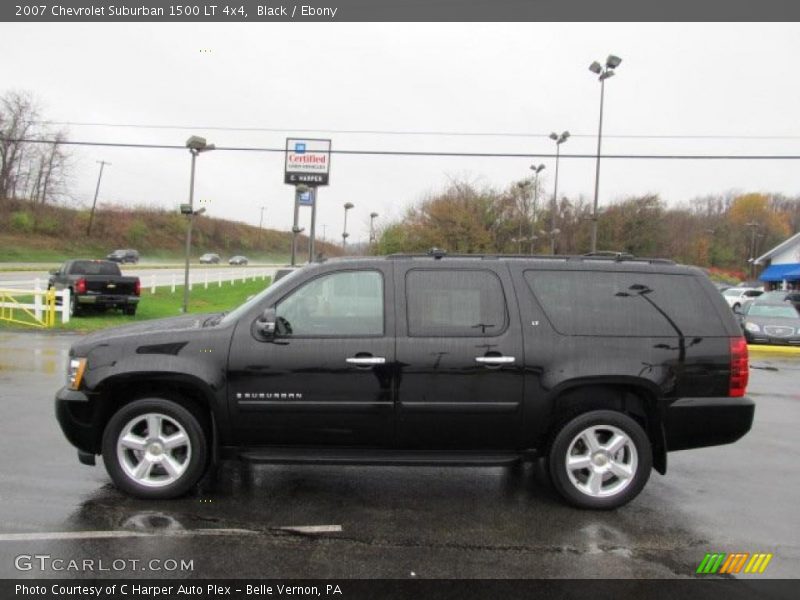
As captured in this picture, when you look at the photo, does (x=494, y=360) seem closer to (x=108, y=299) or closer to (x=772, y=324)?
(x=108, y=299)

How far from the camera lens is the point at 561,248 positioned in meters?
54.7

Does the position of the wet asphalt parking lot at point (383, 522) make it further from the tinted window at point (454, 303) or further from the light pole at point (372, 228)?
the light pole at point (372, 228)

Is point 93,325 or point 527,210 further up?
point 527,210

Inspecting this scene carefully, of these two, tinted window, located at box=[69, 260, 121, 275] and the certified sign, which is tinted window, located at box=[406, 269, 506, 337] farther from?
the certified sign

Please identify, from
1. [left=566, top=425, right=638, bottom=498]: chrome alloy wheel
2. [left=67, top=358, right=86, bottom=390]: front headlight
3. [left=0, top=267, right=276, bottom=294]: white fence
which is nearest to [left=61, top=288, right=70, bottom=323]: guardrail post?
[left=0, top=267, right=276, bottom=294]: white fence

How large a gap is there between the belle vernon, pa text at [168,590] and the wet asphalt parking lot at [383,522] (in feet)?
0.40

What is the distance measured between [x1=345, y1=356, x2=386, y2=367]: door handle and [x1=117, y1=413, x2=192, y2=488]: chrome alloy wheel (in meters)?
1.34

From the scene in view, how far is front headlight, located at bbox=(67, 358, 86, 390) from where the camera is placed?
4486 mm

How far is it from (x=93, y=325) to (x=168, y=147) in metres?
7.55

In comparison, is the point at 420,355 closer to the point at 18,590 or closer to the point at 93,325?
the point at 18,590

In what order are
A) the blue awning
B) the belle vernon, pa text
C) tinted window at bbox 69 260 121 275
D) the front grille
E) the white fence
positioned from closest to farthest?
the belle vernon, pa text < the front grille < tinted window at bbox 69 260 121 275 < the white fence < the blue awning

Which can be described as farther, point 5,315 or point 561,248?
point 561,248

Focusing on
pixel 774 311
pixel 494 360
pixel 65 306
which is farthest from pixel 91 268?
pixel 774 311

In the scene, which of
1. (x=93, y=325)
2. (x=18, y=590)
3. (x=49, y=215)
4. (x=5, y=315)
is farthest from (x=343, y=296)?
(x=49, y=215)
